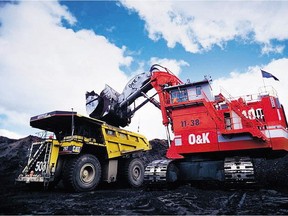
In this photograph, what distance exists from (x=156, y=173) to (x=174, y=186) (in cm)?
145

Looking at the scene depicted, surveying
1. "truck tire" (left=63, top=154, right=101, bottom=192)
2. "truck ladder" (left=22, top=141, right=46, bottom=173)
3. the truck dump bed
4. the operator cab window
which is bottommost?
"truck tire" (left=63, top=154, right=101, bottom=192)

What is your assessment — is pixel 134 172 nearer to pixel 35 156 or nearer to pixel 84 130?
pixel 84 130

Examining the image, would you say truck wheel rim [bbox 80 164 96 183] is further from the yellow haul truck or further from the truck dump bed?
the truck dump bed

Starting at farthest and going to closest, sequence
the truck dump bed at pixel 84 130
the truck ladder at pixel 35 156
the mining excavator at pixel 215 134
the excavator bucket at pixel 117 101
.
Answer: the excavator bucket at pixel 117 101 → the truck dump bed at pixel 84 130 → the truck ladder at pixel 35 156 → the mining excavator at pixel 215 134

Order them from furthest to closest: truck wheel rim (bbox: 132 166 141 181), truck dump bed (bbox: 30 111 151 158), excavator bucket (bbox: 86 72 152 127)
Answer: excavator bucket (bbox: 86 72 152 127) < truck wheel rim (bbox: 132 166 141 181) < truck dump bed (bbox: 30 111 151 158)

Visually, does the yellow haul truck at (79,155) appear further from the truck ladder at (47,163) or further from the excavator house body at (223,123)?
the excavator house body at (223,123)

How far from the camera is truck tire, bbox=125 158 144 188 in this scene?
1086 centimetres

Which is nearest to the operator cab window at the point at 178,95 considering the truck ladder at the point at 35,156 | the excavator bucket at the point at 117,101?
the excavator bucket at the point at 117,101

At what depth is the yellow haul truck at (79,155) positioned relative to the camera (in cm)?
840

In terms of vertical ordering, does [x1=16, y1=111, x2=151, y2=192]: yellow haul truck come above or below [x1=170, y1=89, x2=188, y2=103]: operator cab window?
below

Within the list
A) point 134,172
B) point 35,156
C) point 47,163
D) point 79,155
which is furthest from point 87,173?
point 134,172

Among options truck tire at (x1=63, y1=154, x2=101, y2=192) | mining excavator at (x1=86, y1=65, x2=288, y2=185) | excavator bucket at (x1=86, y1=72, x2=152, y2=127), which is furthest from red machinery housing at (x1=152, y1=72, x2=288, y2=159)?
truck tire at (x1=63, y1=154, x2=101, y2=192)

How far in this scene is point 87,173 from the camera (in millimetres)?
8906

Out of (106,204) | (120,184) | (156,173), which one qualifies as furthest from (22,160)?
(106,204)
